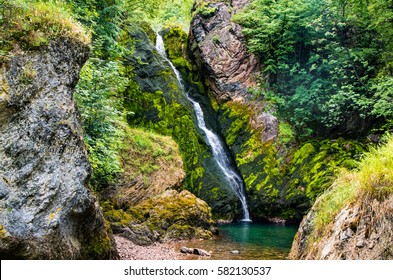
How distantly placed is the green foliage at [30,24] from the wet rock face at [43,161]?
0.53 ft

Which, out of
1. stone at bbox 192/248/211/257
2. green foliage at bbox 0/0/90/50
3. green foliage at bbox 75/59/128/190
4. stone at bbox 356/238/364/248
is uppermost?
green foliage at bbox 0/0/90/50

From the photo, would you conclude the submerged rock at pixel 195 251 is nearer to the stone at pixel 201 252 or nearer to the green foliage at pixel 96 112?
the stone at pixel 201 252

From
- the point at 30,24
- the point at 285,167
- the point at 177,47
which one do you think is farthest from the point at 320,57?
the point at 30,24

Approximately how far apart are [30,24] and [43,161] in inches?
84.2

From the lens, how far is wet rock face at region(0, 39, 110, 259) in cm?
441

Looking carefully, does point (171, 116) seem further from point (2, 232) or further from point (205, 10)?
point (2, 232)

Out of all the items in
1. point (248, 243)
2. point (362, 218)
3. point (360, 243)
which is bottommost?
point (248, 243)

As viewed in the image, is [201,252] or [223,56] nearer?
[201,252]

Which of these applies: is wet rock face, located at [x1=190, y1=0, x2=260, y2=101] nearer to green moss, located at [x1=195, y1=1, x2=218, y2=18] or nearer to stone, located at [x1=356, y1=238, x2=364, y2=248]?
green moss, located at [x1=195, y1=1, x2=218, y2=18]

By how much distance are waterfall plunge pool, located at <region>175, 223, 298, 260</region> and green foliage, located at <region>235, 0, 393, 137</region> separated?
23.1ft

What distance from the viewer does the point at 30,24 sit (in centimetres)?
520

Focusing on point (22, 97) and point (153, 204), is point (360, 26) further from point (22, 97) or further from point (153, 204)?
point (22, 97)

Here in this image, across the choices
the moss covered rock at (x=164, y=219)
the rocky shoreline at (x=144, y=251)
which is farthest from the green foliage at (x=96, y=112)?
the moss covered rock at (x=164, y=219)

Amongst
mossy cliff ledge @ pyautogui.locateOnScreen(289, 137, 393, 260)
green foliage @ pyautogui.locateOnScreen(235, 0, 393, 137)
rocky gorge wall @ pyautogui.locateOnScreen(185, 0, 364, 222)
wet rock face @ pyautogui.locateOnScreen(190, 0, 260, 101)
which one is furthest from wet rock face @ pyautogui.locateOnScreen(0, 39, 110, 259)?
wet rock face @ pyautogui.locateOnScreen(190, 0, 260, 101)
